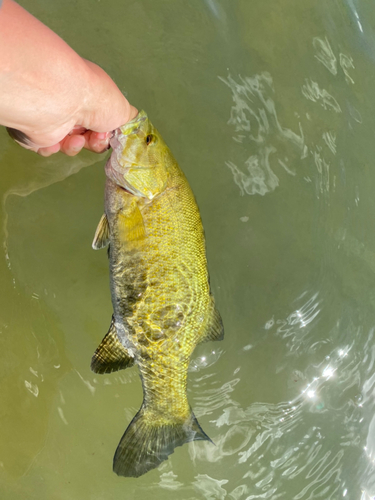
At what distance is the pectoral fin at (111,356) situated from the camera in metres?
1.65

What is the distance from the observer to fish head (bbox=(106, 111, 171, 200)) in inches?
63.8

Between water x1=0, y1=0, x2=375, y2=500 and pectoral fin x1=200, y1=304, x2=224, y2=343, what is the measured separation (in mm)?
651

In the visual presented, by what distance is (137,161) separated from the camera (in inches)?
64.4

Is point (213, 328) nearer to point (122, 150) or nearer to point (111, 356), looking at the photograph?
point (111, 356)

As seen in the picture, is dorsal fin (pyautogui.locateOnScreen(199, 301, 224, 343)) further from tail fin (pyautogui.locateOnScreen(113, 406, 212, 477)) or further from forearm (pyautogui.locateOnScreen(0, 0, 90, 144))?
forearm (pyautogui.locateOnScreen(0, 0, 90, 144))

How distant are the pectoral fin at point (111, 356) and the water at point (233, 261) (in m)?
0.69

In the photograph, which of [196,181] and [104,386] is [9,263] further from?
[196,181]

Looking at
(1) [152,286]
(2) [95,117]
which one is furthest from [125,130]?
(1) [152,286]

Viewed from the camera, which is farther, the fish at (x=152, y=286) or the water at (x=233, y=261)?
the water at (x=233, y=261)

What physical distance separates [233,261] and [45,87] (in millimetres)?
1514

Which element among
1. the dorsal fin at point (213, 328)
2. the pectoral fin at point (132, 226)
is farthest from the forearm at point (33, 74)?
the dorsal fin at point (213, 328)

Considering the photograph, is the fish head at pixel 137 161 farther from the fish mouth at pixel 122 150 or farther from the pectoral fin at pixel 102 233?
the pectoral fin at pixel 102 233

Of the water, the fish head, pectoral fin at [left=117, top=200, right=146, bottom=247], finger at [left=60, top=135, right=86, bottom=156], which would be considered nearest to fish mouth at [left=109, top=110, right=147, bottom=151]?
the fish head

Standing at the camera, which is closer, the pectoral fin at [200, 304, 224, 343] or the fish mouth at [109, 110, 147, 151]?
the fish mouth at [109, 110, 147, 151]
